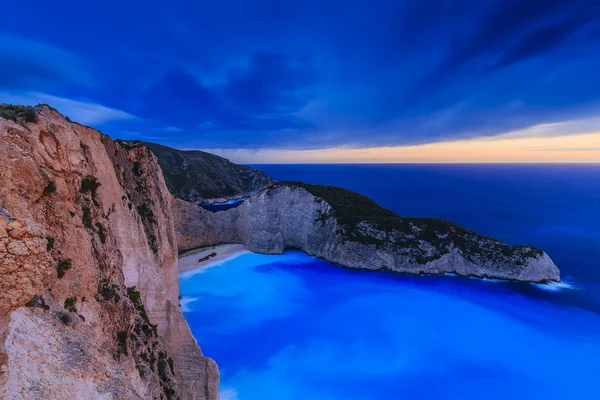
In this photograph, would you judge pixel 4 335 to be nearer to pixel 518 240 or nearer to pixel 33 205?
pixel 33 205

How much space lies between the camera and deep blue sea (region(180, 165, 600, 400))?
60.0ft

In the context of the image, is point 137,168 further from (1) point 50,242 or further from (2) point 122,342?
(2) point 122,342

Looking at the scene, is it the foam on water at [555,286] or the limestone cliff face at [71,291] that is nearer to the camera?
the limestone cliff face at [71,291]

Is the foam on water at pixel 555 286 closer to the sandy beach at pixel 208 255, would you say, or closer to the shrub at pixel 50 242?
the sandy beach at pixel 208 255

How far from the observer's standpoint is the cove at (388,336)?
717 inches

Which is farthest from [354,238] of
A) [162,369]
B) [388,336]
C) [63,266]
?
[63,266]

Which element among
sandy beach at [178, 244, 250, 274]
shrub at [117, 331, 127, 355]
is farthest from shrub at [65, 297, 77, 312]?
sandy beach at [178, 244, 250, 274]

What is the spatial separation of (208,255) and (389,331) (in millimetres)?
24572

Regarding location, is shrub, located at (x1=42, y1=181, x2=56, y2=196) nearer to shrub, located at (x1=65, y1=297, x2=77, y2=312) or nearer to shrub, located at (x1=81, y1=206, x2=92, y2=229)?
shrub, located at (x1=81, y1=206, x2=92, y2=229)

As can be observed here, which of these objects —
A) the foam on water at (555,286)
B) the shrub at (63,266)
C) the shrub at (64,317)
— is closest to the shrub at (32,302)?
the shrub at (64,317)

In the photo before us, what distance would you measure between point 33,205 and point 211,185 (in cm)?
8976

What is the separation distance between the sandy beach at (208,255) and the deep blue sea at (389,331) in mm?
1571

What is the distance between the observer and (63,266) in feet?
21.1

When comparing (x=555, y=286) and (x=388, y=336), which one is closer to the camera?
(x=388, y=336)
